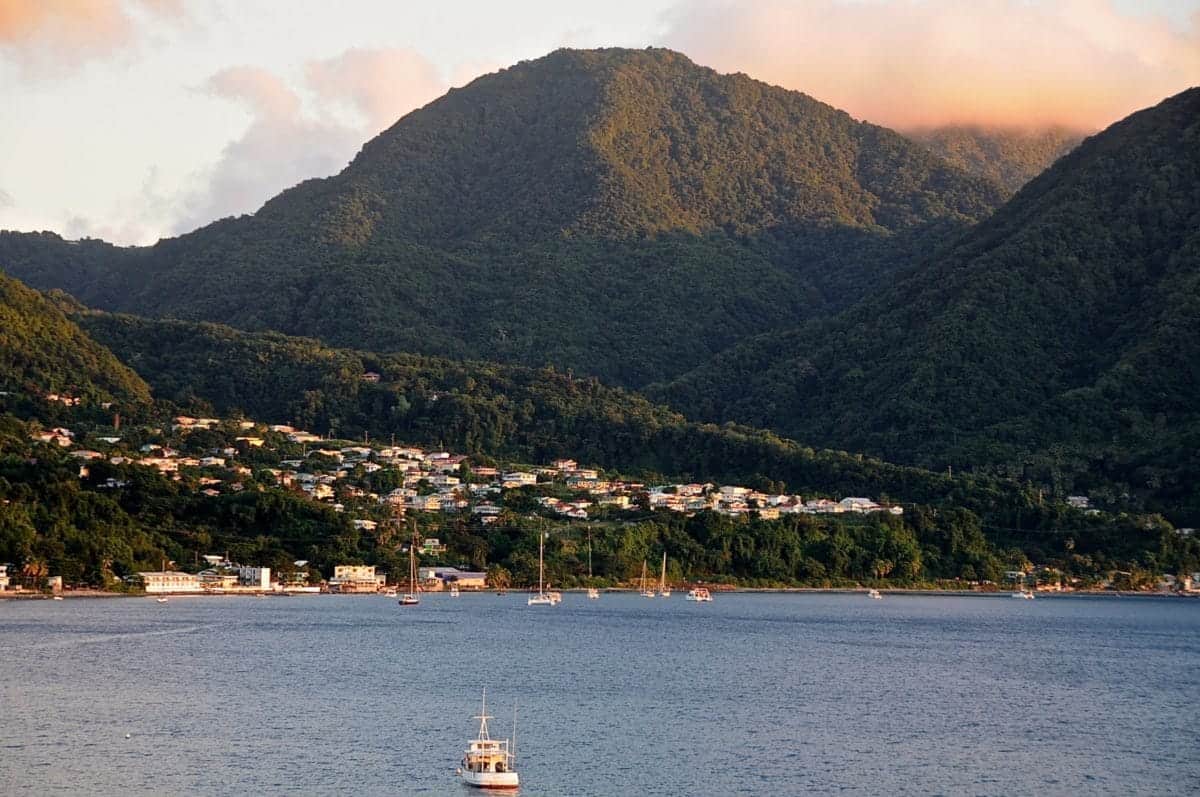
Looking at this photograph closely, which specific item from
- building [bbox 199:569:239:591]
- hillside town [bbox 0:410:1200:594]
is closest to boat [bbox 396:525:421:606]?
hillside town [bbox 0:410:1200:594]

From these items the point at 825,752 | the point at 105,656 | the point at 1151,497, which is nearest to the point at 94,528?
the point at 105,656

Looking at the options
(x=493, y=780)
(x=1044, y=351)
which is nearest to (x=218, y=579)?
(x=493, y=780)

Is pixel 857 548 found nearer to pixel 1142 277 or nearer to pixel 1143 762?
pixel 1142 277

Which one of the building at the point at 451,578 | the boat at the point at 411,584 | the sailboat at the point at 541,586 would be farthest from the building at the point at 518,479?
the boat at the point at 411,584

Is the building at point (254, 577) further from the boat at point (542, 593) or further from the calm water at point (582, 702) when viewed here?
the boat at point (542, 593)

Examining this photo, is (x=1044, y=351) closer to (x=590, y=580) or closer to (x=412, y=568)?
(x=590, y=580)
